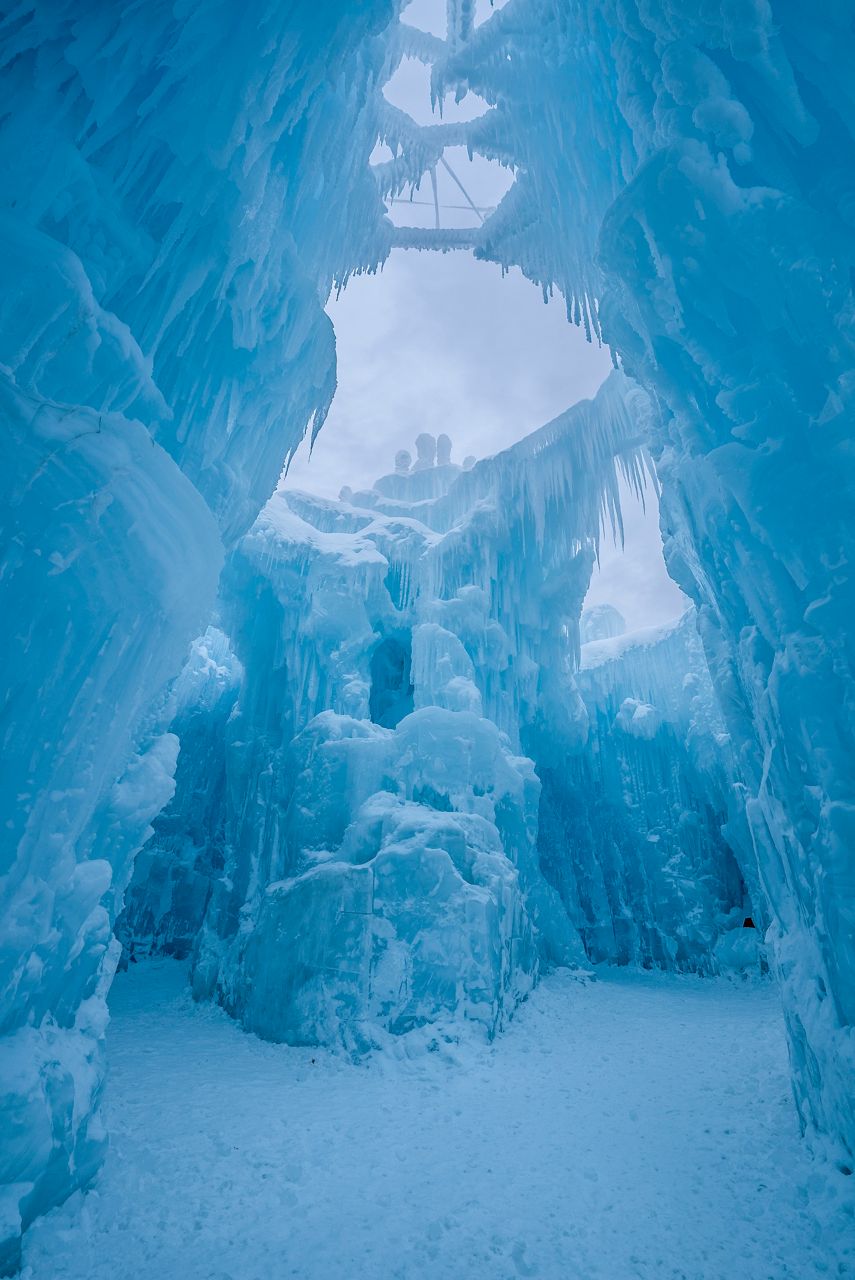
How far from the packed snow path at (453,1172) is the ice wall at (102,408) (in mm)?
874

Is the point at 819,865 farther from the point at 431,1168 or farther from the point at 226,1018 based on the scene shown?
the point at 226,1018

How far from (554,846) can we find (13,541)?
1752cm

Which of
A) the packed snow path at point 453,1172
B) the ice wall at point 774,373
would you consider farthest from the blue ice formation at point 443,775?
the ice wall at point 774,373

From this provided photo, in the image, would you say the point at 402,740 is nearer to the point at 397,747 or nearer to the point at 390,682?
the point at 397,747

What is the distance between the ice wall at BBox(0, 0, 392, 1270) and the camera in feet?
11.7

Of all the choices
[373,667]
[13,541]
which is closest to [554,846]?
[373,667]

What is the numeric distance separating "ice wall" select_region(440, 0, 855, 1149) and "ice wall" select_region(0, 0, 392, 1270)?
3.24m

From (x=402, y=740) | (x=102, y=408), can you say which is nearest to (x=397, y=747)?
(x=402, y=740)

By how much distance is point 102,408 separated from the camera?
427 cm

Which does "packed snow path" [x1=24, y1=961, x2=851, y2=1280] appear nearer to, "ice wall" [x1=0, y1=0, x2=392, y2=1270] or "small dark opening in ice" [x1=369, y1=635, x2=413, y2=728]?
"ice wall" [x1=0, y1=0, x2=392, y2=1270]

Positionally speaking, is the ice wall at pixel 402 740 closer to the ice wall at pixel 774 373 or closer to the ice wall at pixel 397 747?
the ice wall at pixel 397 747

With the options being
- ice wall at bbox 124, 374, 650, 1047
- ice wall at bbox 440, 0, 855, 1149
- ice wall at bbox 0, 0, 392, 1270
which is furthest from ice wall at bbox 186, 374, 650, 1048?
ice wall at bbox 0, 0, 392, 1270

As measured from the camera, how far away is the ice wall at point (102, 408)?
3576mm

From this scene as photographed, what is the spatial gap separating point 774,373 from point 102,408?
5.08 meters
